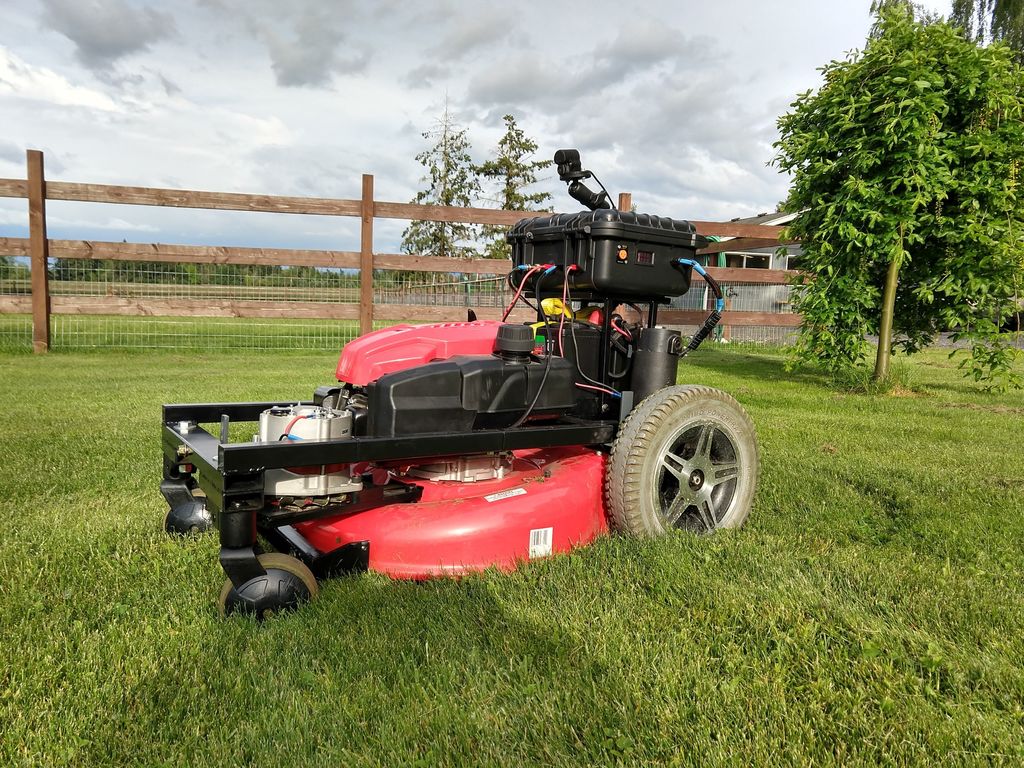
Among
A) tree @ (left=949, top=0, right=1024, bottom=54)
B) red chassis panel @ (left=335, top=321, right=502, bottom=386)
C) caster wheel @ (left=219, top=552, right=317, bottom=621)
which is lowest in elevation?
caster wheel @ (left=219, top=552, right=317, bottom=621)

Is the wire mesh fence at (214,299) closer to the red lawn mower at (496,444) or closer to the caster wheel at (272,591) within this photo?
the red lawn mower at (496,444)

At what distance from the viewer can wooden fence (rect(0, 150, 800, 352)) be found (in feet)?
31.6

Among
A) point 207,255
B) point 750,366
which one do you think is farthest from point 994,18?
point 207,255

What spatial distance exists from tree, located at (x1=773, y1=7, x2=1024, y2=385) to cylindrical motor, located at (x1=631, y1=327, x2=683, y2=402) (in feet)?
17.4

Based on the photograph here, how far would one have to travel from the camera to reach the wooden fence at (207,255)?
9617 millimetres

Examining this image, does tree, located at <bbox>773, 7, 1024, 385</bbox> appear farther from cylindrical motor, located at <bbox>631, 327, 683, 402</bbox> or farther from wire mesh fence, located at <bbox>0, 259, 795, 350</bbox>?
cylindrical motor, located at <bbox>631, 327, 683, 402</bbox>

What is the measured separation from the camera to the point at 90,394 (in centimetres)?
654

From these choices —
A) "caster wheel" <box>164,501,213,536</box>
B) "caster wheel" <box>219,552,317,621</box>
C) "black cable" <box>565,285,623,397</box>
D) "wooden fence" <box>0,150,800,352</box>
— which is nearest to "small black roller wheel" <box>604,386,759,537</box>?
"black cable" <box>565,285,623,397</box>

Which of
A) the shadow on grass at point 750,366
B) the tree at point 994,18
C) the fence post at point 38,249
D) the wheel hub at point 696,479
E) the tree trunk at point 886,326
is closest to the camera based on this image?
the wheel hub at point 696,479

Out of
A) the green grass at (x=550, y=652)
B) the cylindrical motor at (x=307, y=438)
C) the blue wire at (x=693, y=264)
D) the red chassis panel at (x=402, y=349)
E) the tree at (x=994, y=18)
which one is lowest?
the green grass at (x=550, y=652)

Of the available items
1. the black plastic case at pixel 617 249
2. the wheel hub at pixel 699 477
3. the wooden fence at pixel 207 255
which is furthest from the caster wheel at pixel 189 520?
the wooden fence at pixel 207 255

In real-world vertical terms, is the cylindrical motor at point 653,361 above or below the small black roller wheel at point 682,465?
above

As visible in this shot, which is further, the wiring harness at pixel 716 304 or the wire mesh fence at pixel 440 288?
the wire mesh fence at pixel 440 288

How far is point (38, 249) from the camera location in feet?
31.5
